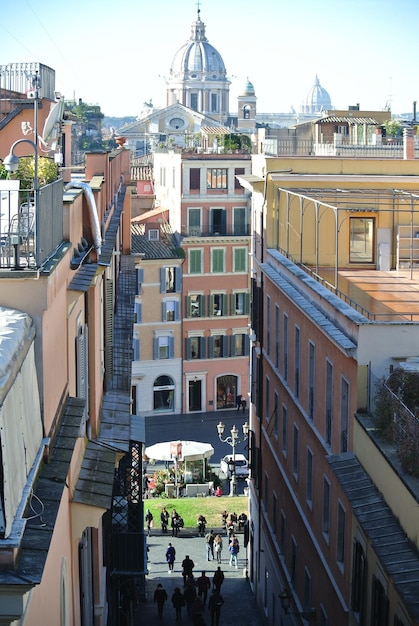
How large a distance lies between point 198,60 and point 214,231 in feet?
484

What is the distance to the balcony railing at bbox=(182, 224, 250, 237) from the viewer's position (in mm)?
51688

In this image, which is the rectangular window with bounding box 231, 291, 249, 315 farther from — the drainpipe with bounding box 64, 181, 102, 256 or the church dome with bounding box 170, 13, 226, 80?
the church dome with bounding box 170, 13, 226, 80

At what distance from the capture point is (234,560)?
31047 mm

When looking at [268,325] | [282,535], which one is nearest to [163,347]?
[268,325]

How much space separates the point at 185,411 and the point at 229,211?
9275mm

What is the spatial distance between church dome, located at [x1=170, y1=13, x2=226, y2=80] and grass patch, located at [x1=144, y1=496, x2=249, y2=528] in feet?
523

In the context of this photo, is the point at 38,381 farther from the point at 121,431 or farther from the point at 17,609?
the point at 121,431

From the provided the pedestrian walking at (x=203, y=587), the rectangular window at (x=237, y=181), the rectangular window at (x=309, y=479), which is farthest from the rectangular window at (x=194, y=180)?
the rectangular window at (x=309, y=479)

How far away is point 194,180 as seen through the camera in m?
52.1

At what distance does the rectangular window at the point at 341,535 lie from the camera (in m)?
16.5

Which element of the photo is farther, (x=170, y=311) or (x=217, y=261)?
(x=217, y=261)

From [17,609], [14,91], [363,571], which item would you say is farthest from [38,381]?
[14,91]

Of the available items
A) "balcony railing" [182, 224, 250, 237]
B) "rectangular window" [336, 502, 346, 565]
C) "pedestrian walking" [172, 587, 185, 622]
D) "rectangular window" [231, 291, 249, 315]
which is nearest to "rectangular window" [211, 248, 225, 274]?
"balcony railing" [182, 224, 250, 237]

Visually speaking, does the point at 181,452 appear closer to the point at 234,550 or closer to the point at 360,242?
the point at 234,550
